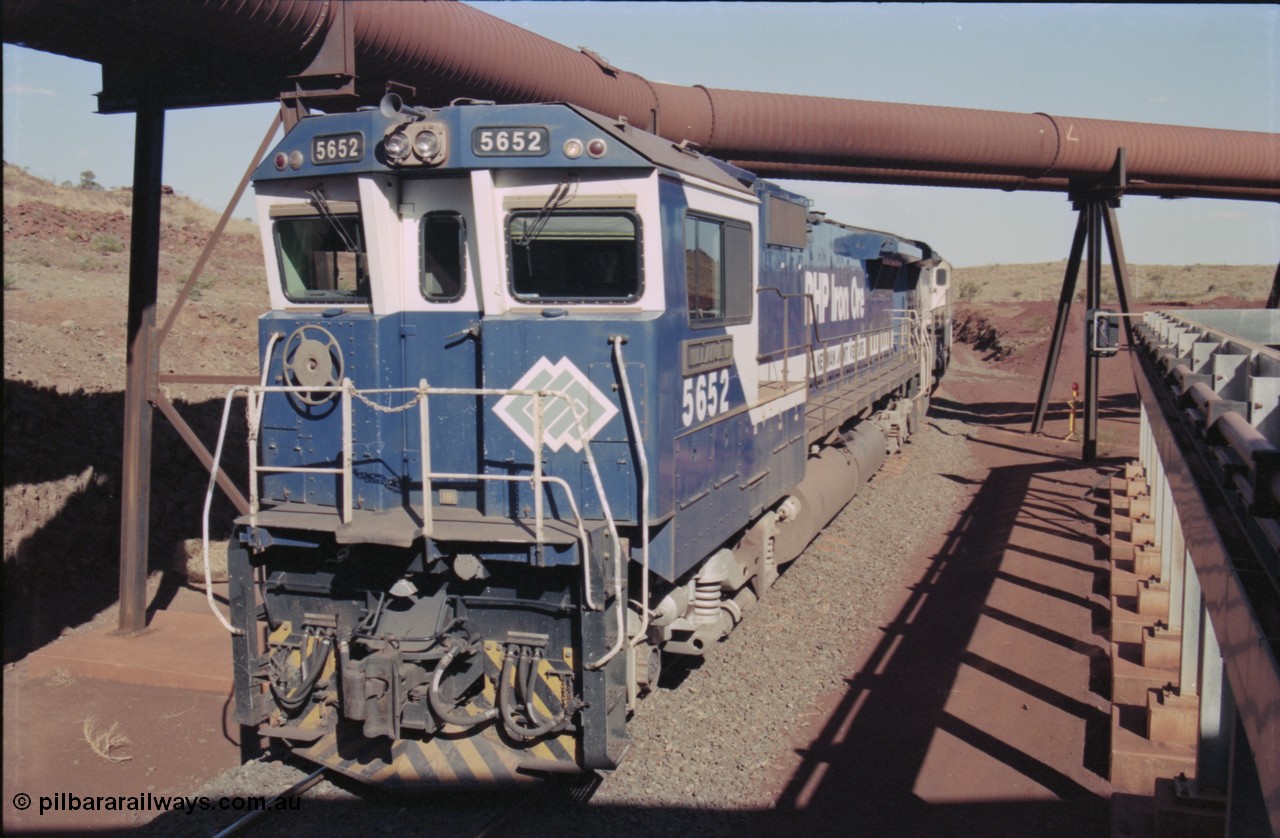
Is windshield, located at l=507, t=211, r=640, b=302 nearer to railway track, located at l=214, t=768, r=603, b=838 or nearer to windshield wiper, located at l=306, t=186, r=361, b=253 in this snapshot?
windshield wiper, located at l=306, t=186, r=361, b=253

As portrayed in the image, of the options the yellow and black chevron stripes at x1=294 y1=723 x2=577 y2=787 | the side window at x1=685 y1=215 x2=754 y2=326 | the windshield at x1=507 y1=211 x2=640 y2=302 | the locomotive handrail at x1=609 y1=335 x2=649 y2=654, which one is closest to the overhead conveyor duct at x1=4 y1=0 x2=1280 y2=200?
the windshield at x1=507 y1=211 x2=640 y2=302

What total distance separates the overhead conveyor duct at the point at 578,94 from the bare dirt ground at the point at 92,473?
15.9ft

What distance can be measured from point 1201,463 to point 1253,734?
9.25 ft

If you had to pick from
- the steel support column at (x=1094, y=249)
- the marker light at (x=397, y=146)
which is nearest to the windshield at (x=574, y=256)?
the marker light at (x=397, y=146)

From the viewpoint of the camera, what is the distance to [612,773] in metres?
6.64

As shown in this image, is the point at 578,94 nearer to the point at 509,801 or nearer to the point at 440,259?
the point at 440,259

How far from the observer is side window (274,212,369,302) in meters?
6.59

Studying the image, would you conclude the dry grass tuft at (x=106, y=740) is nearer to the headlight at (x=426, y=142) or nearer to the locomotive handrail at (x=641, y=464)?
the locomotive handrail at (x=641, y=464)

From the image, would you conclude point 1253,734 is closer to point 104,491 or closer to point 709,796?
point 709,796

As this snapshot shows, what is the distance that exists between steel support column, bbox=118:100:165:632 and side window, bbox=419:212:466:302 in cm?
434

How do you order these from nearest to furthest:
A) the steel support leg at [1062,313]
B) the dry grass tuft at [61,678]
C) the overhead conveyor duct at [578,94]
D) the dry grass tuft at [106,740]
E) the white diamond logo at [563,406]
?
1. the white diamond logo at [563,406]
2. the dry grass tuft at [106,740]
3. the overhead conveyor duct at [578,94]
4. the dry grass tuft at [61,678]
5. the steel support leg at [1062,313]

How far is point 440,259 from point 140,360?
4.66 meters

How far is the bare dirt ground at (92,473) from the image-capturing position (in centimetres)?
745

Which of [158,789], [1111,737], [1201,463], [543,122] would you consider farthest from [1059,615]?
[158,789]
